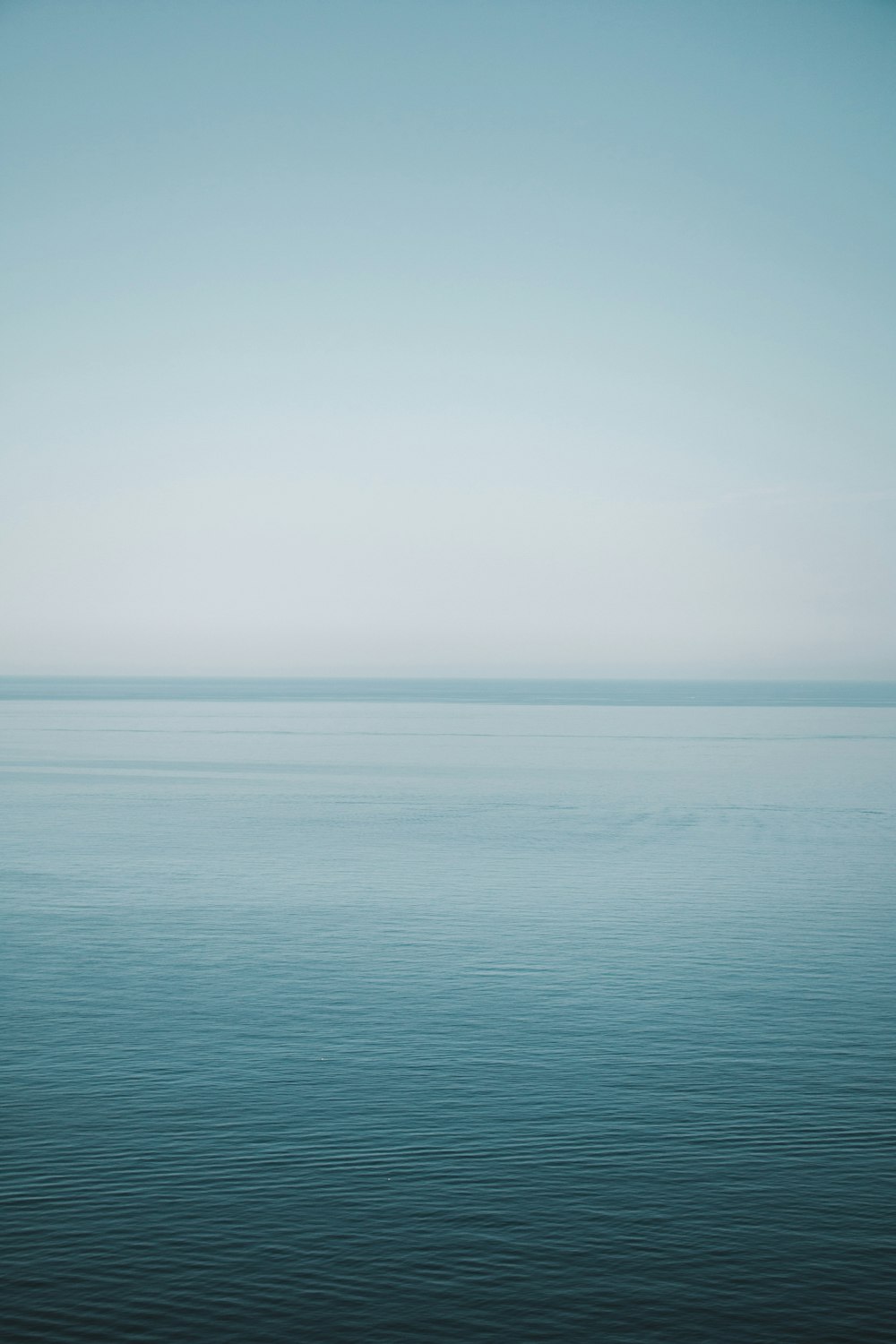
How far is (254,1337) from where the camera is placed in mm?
19797

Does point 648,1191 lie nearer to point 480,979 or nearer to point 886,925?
point 480,979

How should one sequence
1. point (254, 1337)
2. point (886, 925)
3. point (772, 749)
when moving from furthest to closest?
point (772, 749)
point (886, 925)
point (254, 1337)

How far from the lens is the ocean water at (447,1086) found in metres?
21.1

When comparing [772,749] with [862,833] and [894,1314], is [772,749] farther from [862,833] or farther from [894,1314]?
[894,1314]

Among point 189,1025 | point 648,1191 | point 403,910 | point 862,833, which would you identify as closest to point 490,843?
point 403,910

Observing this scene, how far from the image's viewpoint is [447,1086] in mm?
29734

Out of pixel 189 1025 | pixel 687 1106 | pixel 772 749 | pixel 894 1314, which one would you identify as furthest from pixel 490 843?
pixel 772 749

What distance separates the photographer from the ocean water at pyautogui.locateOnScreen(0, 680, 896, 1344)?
21078 mm

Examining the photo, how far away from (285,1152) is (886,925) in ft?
98.7

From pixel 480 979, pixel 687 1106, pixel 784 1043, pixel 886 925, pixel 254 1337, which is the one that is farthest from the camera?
pixel 886 925

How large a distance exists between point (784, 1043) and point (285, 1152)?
1473cm

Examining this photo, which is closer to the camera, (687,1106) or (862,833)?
(687,1106)

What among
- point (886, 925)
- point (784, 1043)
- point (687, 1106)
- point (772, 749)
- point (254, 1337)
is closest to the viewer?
point (254, 1337)

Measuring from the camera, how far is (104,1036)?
33219 millimetres
